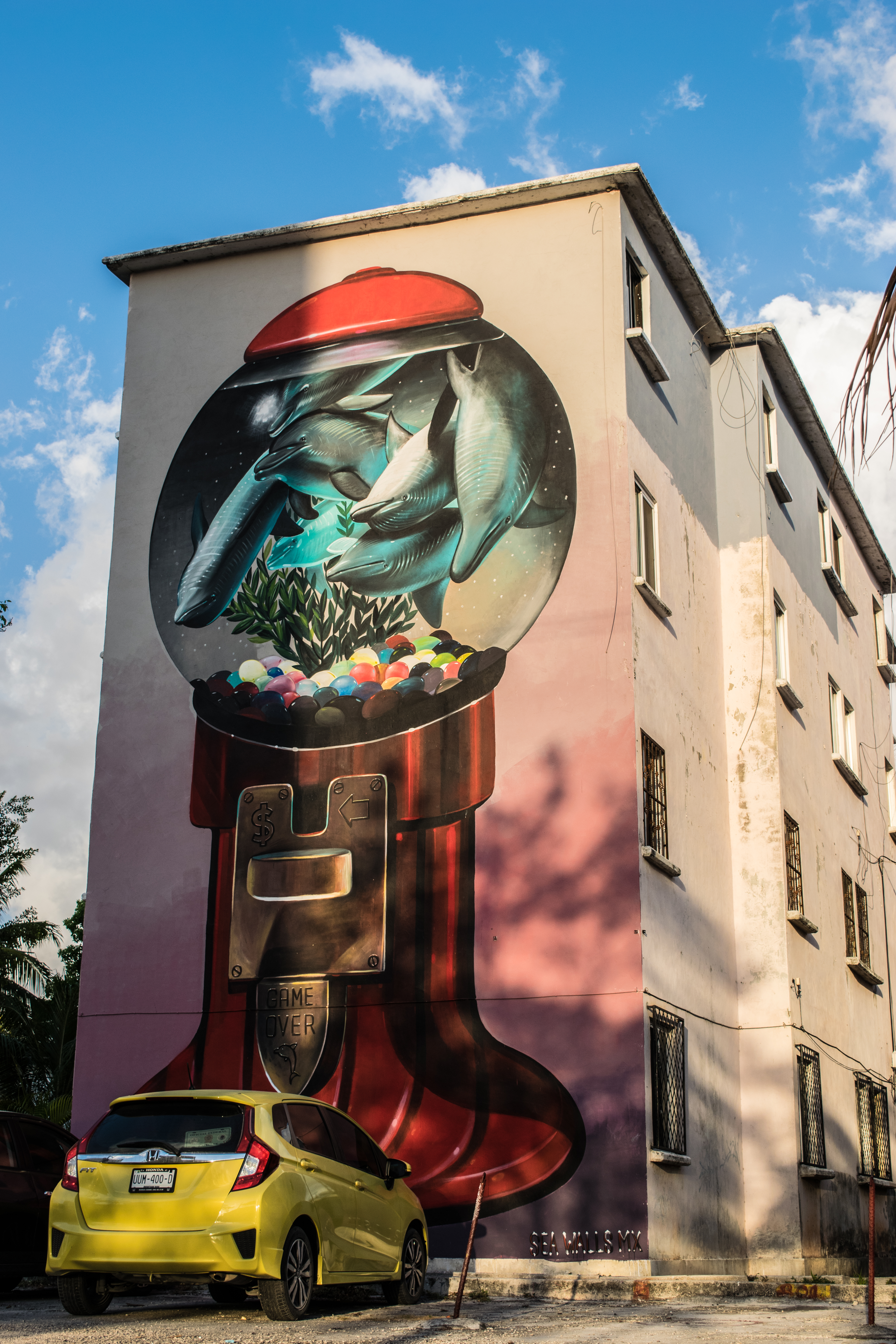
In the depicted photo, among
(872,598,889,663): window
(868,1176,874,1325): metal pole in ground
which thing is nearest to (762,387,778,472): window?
(872,598,889,663): window

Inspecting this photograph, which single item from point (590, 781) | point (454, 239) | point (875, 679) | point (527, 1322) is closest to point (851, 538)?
point (875, 679)

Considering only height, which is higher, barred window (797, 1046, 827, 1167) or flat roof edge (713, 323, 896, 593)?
flat roof edge (713, 323, 896, 593)

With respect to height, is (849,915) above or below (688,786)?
below

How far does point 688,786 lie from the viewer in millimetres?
18000

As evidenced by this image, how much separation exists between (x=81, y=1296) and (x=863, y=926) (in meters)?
17.3

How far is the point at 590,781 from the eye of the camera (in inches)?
640

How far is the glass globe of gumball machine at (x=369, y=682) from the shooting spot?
15.9 meters

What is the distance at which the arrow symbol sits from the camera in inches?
671

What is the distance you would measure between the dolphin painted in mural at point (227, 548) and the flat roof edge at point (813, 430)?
24.9 ft

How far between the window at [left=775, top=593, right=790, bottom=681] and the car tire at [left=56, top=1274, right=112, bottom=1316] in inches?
548

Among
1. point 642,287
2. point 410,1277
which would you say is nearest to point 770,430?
point 642,287

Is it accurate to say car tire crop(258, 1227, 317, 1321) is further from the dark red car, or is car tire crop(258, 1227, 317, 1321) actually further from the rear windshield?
the dark red car

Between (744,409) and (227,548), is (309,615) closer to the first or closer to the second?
(227,548)

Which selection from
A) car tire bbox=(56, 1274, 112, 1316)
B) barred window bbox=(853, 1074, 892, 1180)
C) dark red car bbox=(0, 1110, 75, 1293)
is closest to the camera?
car tire bbox=(56, 1274, 112, 1316)
